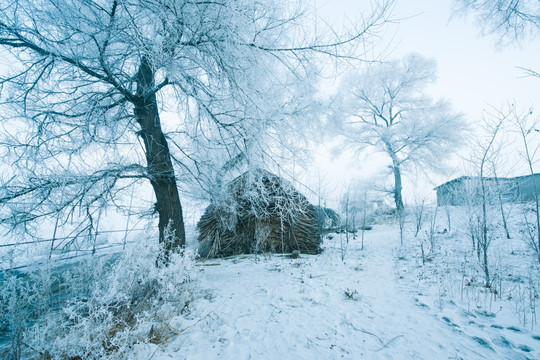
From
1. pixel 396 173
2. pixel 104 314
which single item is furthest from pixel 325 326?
pixel 396 173

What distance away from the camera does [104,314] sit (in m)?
2.46

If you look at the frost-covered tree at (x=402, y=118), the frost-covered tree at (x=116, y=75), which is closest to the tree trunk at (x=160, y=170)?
the frost-covered tree at (x=116, y=75)

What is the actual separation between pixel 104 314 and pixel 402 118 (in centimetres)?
1958

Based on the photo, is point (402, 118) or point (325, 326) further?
point (402, 118)

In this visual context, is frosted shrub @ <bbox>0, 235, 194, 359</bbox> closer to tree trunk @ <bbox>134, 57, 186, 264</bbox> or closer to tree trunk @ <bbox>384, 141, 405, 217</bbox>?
tree trunk @ <bbox>134, 57, 186, 264</bbox>

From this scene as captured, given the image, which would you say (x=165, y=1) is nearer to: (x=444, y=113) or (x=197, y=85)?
(x=197, y=85)

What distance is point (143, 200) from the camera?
4.54 meters

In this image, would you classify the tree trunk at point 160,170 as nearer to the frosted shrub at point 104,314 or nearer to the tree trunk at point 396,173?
the frosted shrub at point 104,314

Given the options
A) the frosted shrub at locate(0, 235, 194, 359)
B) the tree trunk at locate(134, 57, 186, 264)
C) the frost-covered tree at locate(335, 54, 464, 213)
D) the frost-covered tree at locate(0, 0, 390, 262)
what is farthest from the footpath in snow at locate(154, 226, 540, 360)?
the frost-covered tree at locate(335, 54, 464, 213)

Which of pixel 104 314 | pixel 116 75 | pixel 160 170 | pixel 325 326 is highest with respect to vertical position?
pixel 116 75

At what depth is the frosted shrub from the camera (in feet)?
6.85

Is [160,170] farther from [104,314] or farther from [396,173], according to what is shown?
[396,173]

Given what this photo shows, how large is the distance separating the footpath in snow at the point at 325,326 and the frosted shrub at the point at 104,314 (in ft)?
1.08

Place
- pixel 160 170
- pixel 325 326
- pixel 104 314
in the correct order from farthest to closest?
pixel 160 170 < pixel 325 326 < pixel 104 314
